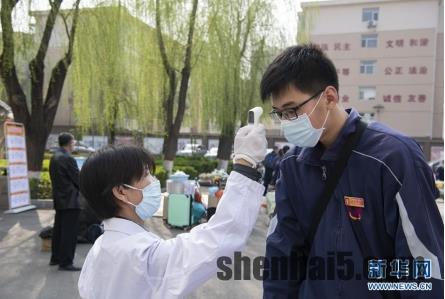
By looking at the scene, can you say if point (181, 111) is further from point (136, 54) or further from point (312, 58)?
point (312, 58)

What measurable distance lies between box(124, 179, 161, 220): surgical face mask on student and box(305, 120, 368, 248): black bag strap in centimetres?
66

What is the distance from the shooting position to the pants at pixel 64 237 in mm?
5008

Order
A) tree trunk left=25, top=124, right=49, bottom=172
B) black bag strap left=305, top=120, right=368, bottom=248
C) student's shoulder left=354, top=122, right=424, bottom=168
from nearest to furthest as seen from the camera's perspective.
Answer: student's shoulder left=354, top=122, right=424, bottom=168 → black bag strap left=305, top=120, right=368, bottom=248 → tree trunk left=25, top=124, right=49, bottom=172

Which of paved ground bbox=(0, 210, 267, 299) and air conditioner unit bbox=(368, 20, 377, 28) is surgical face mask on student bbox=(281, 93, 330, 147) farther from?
air conditioner unit bbox=(368, 20, 377, 28)

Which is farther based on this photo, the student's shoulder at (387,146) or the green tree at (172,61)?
the green tree at (172,61)

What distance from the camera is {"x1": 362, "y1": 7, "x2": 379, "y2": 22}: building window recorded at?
31.0 metres

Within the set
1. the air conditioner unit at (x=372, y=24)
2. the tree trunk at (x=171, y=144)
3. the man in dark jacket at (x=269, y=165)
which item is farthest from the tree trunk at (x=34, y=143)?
the air conditioner unit at (x=372, y=24)

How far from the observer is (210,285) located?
15.1 ft

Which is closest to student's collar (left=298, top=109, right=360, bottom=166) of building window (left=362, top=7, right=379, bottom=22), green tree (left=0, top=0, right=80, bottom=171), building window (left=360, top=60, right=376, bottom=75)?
green tree (left=0, top=0, right=80, bottom=171)

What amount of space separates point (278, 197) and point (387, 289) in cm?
55

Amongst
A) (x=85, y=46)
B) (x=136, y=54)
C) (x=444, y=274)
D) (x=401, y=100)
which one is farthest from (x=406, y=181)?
(x=401, y=100)

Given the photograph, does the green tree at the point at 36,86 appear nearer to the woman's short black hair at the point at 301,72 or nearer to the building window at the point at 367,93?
the woman's short black hair at the point at 301,72

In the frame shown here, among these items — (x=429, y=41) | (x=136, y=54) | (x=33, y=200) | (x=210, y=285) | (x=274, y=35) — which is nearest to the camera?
(x=210, y=285)

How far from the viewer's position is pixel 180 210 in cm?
734
